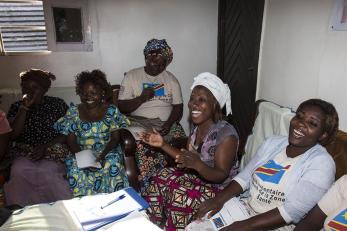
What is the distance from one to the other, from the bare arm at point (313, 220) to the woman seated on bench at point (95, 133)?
1.41m

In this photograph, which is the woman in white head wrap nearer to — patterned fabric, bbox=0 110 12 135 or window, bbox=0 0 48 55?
patterned fabric, bbox=0 110 12 135

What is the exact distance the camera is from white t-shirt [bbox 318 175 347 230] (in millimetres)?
1193

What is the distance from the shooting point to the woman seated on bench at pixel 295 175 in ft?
4.43

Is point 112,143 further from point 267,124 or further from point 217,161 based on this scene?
point 267,124

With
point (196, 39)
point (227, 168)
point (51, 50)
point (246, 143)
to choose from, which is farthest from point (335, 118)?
point (51, 50)

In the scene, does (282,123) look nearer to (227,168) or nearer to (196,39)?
(227,168)

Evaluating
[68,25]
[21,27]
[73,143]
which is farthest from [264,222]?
[21,27]

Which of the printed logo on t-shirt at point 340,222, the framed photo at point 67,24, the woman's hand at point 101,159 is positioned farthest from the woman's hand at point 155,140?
the framed photo at point 67,24

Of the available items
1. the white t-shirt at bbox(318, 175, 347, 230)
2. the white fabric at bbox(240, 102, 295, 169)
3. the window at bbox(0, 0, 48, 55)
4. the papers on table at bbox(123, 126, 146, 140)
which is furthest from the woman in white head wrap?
the window at bbox(0, 0, 48, 55)

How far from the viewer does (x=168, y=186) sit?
181 centimetres

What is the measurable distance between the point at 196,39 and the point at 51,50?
1.98 meters

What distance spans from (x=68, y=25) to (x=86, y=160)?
2118mm

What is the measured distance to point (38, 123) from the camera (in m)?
2.49

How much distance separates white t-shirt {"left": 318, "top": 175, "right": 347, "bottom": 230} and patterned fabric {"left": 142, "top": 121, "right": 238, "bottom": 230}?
667 mm
